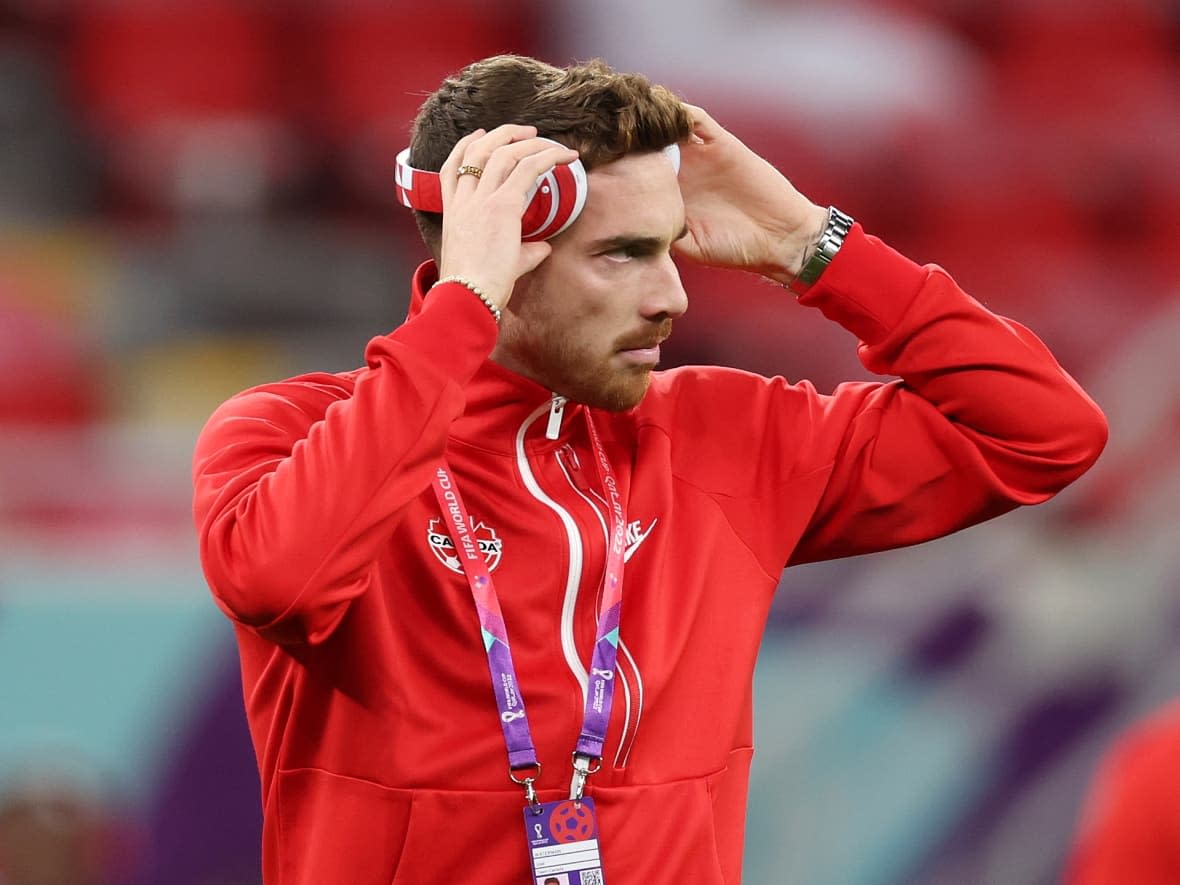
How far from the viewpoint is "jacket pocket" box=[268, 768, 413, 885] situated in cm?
177

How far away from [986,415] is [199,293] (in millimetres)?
2507

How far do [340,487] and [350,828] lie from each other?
39cm

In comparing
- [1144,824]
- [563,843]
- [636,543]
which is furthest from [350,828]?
[1144,824]

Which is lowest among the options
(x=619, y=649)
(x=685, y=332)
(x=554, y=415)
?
(x=685, y=332)

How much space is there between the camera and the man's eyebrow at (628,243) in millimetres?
1916

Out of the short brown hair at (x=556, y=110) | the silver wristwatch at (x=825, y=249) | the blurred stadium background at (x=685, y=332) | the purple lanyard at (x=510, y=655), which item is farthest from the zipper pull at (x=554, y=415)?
the blurred stadium background at (x=685, y=332)

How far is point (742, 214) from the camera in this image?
2152mm

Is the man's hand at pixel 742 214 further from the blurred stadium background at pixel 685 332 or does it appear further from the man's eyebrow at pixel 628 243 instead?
the blurred stadium background at pixel 685 332

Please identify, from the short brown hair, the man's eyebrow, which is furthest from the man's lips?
the short brown hair

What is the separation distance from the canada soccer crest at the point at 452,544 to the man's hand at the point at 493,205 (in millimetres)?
264

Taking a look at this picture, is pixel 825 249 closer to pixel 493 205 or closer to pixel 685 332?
pixel 493 205

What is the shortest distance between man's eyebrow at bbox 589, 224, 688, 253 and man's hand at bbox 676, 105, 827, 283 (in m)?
0.19

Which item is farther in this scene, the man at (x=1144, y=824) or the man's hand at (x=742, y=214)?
the man's hand at (x=742, y=214)

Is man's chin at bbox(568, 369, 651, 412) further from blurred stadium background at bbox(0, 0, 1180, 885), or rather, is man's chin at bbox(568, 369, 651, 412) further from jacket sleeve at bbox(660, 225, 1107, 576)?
blurred stadium background at bbox(0, 0, 1180, 885)
